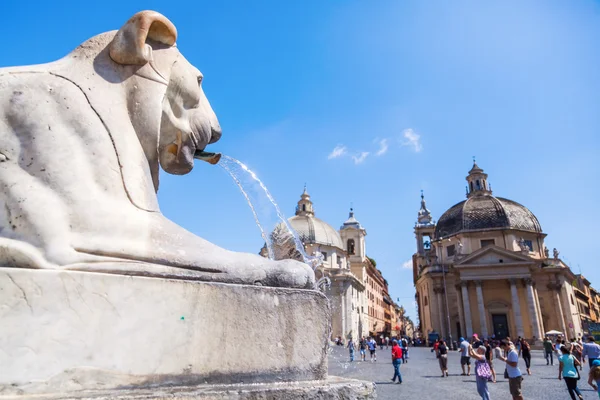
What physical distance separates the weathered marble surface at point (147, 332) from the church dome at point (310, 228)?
4931 centimetres

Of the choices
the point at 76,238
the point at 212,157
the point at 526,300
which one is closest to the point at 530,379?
the point at 212,157

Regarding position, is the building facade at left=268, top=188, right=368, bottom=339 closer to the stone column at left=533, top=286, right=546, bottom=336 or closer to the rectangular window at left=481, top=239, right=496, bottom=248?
the rectangular window at left=481, top=239, right=496, bottom=248

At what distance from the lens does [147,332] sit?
1760mm

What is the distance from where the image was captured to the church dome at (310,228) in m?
53.4

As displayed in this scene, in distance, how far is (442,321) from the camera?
4681 centimetres

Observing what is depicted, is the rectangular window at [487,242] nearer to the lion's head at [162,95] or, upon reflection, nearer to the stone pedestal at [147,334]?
the lion's head at [162,95]

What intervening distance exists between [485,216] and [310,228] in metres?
20.6

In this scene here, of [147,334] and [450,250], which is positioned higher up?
[450,250]

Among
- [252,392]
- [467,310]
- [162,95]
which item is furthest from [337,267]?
[252,392]

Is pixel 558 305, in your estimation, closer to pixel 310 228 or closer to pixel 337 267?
pixel 337 267

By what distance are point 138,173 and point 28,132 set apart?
0.50 metres

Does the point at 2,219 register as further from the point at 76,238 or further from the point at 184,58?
the point at 184,58

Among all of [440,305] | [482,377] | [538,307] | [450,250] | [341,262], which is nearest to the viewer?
[482,377]

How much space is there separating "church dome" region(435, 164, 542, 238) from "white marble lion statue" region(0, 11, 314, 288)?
165 ft
